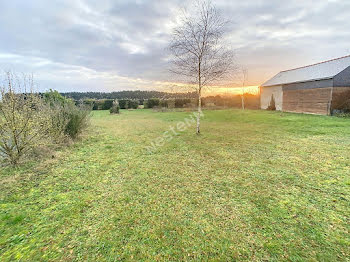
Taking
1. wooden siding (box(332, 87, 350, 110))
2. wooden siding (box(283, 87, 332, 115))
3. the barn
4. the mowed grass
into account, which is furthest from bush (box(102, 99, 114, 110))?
wooden siding (box(332, 87, 350, 110))

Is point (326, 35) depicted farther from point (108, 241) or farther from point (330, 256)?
point (108, 241)

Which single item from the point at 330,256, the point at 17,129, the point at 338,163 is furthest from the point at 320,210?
the point at 17,129

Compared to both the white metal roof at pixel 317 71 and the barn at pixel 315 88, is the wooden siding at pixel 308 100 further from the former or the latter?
the white metal roof at pixel 317 71

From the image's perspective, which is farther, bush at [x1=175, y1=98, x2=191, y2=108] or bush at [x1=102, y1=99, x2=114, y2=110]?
bush at [x1=102, y1=99, x2=114, y2=110]

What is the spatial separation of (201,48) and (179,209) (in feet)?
22.7

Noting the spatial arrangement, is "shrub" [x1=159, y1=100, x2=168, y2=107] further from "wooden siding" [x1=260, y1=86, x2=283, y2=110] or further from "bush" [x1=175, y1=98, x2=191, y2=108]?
"wooden siding" [x1=260, y1=86, x2=283, y2=110]

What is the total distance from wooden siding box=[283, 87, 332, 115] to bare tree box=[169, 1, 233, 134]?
13.0 meters

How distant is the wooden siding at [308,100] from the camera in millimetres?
13766

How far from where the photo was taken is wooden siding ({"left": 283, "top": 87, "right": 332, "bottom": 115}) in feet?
45.2

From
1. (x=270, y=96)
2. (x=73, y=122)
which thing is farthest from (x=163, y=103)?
(x=73, y=122)

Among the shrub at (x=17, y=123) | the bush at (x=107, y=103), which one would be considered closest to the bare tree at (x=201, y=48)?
the shrub at (x=17, y=123)

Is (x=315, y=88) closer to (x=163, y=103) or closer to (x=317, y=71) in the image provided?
(x=317, y=71)

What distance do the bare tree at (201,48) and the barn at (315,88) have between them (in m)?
13.0

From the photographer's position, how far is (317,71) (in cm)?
1583
